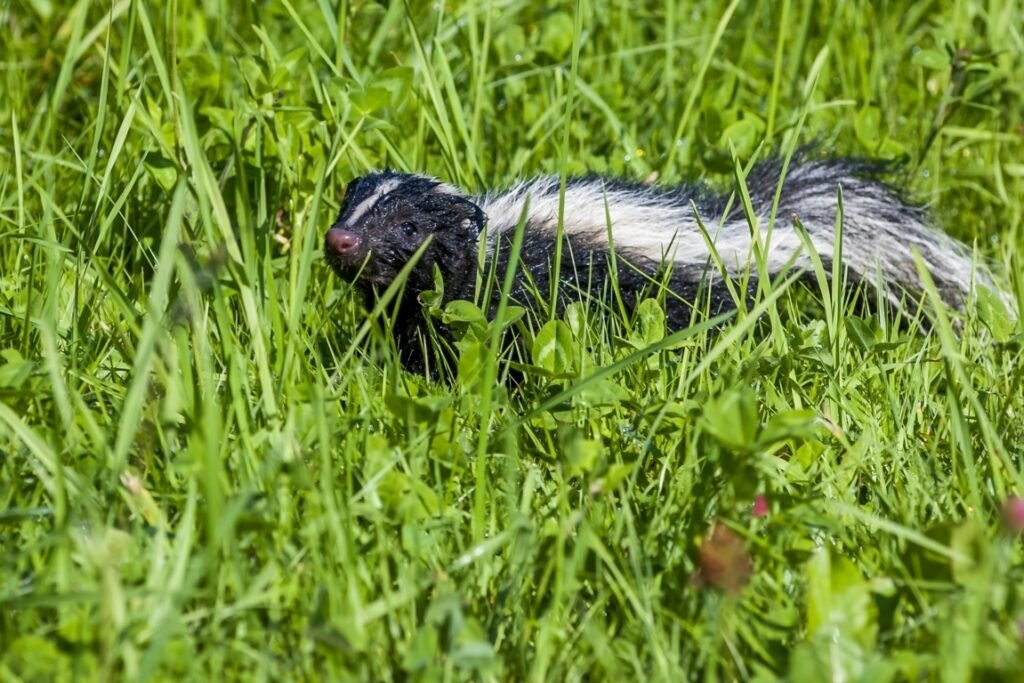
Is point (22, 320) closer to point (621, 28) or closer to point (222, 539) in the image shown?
point (222, 539)

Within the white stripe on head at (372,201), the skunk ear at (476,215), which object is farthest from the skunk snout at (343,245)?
the skunk ear at (476,215)

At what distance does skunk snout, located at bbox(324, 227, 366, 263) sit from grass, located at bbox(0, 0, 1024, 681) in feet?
0.56

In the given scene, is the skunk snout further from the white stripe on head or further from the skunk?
the white stripe on head

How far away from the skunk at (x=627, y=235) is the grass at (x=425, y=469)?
0.21 m

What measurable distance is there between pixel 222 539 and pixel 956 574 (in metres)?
1.37

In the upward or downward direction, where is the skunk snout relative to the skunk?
upward

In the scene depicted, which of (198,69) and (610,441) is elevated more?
(198,69)

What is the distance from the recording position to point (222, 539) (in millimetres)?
2447

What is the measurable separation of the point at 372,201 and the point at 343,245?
290mm

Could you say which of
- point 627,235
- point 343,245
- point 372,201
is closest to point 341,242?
point 343,245

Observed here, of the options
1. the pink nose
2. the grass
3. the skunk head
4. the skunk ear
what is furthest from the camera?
the skunk ear

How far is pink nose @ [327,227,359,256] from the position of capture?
4242 millimetres

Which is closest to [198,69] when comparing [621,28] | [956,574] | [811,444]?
[621,28]

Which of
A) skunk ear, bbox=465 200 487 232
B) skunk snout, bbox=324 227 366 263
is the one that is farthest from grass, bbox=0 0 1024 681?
skunk ear, bbox=465 200 487 232
